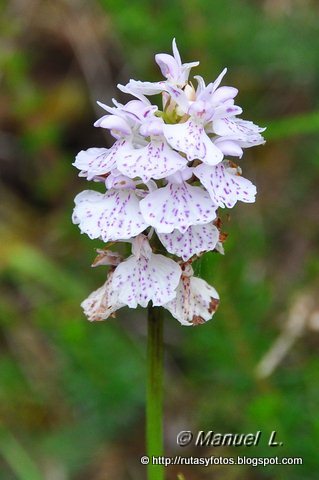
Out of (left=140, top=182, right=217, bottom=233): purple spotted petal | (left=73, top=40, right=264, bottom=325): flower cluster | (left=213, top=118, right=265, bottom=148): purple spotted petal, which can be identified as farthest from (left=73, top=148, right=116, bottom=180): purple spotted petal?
(left=213, top=118, right=265, bottom=148): purple spotted petal

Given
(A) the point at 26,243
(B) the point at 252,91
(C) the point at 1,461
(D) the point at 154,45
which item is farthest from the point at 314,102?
(C) the point at 1,461

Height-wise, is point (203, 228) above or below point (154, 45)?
below

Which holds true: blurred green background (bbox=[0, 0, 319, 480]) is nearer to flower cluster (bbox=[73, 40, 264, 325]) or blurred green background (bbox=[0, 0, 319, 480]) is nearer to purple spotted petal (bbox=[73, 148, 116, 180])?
flower cluster (bbox=[73, 40, 264, 325])

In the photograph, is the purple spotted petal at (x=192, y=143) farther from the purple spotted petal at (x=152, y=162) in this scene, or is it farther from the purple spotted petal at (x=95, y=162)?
the purple spotted petal at (x=95, y=162)

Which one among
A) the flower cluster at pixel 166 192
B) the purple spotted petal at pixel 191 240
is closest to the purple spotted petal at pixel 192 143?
the flower cluster at pixel 166 192

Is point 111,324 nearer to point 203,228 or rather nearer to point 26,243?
point 26,243

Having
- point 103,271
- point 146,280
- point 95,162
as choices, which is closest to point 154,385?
point 146,280
